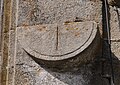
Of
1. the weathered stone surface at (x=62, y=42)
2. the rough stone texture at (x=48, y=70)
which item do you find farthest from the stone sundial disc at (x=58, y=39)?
the rough stone texture at (x=48, y=70)

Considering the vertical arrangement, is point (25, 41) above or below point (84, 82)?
above

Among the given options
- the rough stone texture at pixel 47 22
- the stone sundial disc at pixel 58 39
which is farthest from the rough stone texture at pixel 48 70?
the stone sundial disc at pixel 58 39

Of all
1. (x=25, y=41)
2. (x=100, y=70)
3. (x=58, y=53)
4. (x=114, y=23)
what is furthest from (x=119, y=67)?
(x=25, y=41)

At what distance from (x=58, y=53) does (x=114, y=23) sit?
469 mm

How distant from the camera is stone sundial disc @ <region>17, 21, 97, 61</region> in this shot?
202cm

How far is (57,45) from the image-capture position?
6.70 ft

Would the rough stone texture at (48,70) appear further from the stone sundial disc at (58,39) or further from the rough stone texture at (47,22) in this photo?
the stone sundial disc at (58,39)

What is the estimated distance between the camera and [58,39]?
81.0 inches

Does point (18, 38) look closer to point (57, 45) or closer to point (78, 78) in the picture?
point (57, 45)

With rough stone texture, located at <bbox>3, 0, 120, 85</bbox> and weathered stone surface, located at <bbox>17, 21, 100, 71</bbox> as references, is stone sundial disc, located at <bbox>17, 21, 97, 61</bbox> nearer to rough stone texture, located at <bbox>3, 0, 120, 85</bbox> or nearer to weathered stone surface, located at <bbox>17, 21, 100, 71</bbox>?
weathered stone surface, located at <bbox>17, 21, 100, 71</bbox>

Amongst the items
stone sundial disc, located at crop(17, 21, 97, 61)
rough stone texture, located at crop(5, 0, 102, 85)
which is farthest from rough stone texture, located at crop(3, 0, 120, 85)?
stone sundial disc, located at crop(17, 21, 97, 61)

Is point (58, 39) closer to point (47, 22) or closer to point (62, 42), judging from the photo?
point (62, 42)

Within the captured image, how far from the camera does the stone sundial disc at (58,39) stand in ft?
6.63

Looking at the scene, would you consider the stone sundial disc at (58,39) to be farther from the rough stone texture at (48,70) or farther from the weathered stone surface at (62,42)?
the rough stone texture at (48,70)
